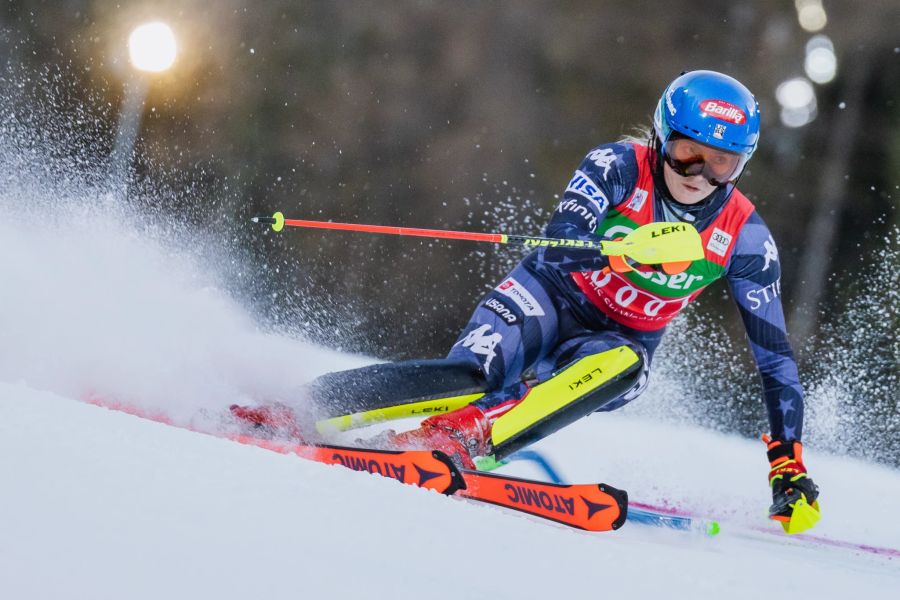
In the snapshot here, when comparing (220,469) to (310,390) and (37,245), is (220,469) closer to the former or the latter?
(310,390)

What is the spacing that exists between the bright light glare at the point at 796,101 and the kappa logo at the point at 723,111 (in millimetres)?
5183

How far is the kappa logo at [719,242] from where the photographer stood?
2.71 meters

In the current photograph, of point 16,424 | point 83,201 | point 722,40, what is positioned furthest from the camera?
point 722,40

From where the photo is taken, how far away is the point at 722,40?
7832mm

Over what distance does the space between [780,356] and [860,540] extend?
0.84 meters

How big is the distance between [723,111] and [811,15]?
5.89 m

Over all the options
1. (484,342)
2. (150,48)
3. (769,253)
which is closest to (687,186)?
(769,253)

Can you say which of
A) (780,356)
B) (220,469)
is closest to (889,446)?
(780,356)

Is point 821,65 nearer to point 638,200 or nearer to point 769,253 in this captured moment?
point 769,253

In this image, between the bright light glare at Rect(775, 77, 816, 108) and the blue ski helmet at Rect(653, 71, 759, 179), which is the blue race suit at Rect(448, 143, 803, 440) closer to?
the blue ski helmet at Rect(653, 71, 759, 179)

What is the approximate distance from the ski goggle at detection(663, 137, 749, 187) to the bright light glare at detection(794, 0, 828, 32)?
5.78 m

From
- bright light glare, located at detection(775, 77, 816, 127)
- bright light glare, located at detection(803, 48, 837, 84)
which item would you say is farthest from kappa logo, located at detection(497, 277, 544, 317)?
bright light glare, located at detection(803, 48, 837, 84)

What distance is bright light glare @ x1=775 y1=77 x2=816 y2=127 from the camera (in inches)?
289

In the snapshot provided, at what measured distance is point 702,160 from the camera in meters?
2.56
